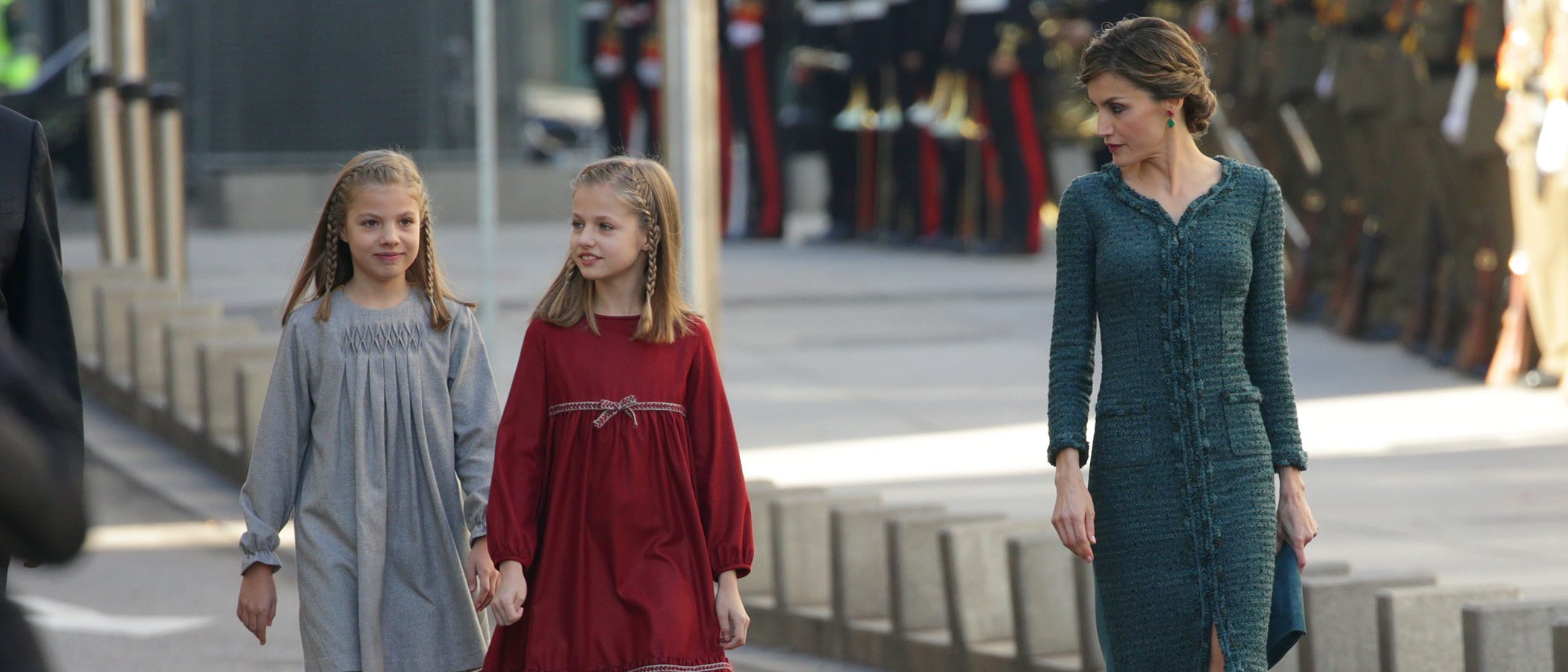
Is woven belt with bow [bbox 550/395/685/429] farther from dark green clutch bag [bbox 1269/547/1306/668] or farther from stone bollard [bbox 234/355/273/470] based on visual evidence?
stone bollard [bbox 234/355/273/470]

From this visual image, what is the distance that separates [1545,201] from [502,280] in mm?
8986

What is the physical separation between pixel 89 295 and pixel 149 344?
155 cm

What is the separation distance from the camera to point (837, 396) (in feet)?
37.7

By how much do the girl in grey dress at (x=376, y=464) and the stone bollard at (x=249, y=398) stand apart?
203 inches

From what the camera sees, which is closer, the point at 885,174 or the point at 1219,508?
the point at 1219,508

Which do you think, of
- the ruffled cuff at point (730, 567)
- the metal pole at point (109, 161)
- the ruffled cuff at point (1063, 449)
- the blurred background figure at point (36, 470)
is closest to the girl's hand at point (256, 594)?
the ruffled cuff at point (730, 567)

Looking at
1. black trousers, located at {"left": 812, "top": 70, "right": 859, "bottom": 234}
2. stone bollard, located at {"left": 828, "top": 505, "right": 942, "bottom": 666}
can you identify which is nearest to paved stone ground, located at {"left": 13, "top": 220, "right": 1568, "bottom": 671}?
stone bollard, located at {"left": 828, "top": 505, "right": 942, "bottom": 666}

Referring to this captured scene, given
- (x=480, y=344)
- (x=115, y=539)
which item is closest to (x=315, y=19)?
(x=115, y=539)

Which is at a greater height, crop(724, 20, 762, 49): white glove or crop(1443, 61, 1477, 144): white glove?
crop(724, 20, 762, 49): white glove

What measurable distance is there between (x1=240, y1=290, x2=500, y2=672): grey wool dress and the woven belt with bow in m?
0.27

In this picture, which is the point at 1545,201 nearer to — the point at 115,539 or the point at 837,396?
the point at 837,396

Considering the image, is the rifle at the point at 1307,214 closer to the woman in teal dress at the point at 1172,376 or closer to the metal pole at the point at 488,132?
the metal pole at the point at 488,132

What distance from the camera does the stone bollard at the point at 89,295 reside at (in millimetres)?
12500

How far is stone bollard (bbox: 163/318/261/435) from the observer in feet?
35.2
